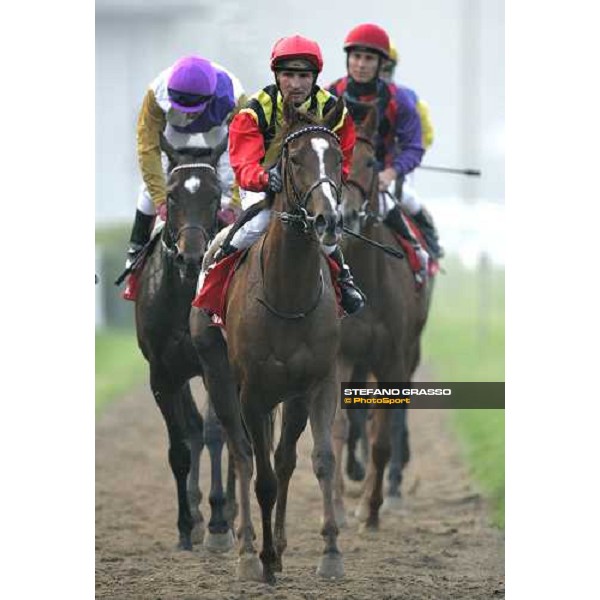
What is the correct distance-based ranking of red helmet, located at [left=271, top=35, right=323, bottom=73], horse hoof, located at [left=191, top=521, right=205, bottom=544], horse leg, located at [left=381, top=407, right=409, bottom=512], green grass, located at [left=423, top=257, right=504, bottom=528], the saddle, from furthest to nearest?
1. green grass, located at [left=423, top=257, right=504, bottom=528]
2. horse leg, located at [left=381, top=407, right=409, bottom=512]
3. the saddle
4. horse hoof, located at [left=191, top=521, right=205, bottom=544]
5. red helmet, located at [left=271, top=35, right=323, bottom=73]

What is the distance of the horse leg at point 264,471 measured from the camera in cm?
966

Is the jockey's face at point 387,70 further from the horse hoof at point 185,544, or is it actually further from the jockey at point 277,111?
the horse hoof at point 185,544

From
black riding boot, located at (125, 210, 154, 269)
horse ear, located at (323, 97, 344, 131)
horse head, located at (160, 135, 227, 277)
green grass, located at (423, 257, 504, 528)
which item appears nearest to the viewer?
horse ear, located at (323, 97, 344, 131)

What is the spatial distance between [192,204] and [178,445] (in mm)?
1692

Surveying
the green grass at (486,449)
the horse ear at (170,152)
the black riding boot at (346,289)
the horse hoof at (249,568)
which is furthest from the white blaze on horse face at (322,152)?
the green grass at (486,449)

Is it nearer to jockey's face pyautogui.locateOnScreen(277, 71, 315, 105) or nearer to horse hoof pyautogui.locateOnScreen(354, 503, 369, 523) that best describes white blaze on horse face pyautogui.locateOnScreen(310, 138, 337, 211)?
jockey's face pyautogui.locateOnScreen(277, 71, 315, 105)

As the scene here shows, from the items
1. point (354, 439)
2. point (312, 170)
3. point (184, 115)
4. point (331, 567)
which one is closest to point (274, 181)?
point (312, 170)

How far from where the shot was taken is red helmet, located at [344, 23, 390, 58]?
12094mm

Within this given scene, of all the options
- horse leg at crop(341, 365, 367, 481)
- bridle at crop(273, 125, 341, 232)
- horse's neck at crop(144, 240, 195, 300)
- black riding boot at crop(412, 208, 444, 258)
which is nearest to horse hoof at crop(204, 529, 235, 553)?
horse's neck at crop(144, 240, 195, 300)

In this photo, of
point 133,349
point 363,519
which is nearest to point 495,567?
point 363,519

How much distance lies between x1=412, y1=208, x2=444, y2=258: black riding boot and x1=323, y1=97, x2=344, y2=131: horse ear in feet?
13.5

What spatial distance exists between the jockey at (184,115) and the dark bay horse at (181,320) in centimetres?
21

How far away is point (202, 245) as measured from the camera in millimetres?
10344
